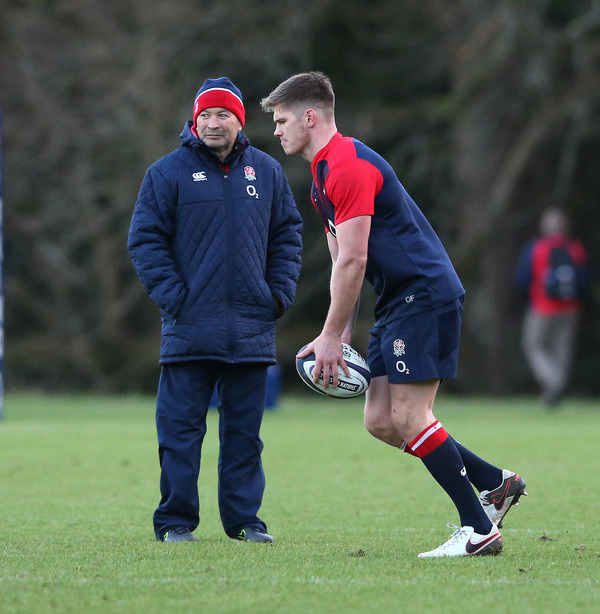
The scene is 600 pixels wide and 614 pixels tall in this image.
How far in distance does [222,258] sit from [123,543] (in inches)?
58.0

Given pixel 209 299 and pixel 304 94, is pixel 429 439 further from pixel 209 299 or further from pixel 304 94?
pixel 304 94

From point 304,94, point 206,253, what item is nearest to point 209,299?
point 206,253

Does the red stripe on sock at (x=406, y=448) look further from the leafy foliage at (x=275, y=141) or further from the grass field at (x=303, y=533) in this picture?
the leafy foliage at (x=275, y=141)

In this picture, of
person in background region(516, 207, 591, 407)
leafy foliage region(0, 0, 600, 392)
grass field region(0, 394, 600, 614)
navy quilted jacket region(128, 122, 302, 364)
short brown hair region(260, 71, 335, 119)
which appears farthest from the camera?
leafy foliage region(0, 0, 600, 392)

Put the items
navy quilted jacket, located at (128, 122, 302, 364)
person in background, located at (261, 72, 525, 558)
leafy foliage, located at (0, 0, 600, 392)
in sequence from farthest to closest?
leafy foliage, located at (0, 0, 600, 392) → navy quilted jacket, located at (128, 122, 302, 364) → person in background, located at (261, 72, 525, 558)

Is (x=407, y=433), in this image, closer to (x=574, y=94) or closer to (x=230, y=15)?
(x=574, y=94)

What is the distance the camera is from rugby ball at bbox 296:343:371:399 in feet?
19.0

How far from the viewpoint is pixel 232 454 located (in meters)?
6.45

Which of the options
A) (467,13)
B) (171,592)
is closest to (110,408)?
(467,13)

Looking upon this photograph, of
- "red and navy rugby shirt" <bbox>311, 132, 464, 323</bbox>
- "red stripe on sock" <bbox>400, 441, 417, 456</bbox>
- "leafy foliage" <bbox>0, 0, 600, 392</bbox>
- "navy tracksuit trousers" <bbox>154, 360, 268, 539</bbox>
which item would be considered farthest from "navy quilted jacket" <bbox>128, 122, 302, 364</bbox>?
"leafy foliage" <bbox>0, 0, 600, 392</bbox>

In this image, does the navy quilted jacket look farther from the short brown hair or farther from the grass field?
the grass field

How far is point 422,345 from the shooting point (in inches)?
225

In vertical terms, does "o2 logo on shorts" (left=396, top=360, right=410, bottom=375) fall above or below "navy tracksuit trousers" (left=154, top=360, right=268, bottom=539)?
above

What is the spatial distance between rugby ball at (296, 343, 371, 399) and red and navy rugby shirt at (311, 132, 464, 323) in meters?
0.24
